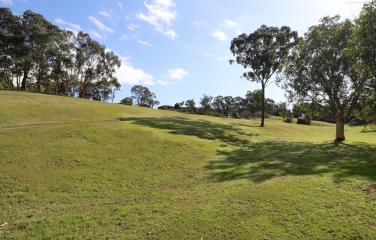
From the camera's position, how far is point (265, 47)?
174ft

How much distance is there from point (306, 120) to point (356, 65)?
49085 millimetres

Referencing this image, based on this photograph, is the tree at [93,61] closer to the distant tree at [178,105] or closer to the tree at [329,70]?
the distant tree at [178,105]

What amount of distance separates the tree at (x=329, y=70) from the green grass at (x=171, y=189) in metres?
8.34

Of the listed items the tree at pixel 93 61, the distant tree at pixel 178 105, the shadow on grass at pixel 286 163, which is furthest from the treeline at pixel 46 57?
the shadow on grass at pixel 286 163

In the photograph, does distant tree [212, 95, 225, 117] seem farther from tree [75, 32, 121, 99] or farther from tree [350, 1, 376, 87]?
tree [350, 1, 376, 87]

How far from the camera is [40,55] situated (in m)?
76.4

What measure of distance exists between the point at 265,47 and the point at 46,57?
5362 centimetres

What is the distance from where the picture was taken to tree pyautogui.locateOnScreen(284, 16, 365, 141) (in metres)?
33.6

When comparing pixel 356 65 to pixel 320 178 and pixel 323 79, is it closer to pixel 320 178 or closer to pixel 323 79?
pixel 323 79

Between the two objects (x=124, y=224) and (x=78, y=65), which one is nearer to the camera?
(x=124, y=224)

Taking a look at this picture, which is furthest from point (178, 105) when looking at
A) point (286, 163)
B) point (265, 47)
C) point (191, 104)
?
point (286, 163)

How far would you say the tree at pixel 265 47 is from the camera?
52.4 metres

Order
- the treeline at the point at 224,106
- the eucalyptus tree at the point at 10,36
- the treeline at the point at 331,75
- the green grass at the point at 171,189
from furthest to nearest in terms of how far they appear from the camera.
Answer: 1. the treeline at the point at 224,106
2. the eucalyptus tree at the point at 10,36
3. the treeline at the point at 331,75
4. the green grass at the point at 171,189

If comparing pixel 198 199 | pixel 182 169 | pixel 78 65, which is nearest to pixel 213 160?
pixel 182 169
